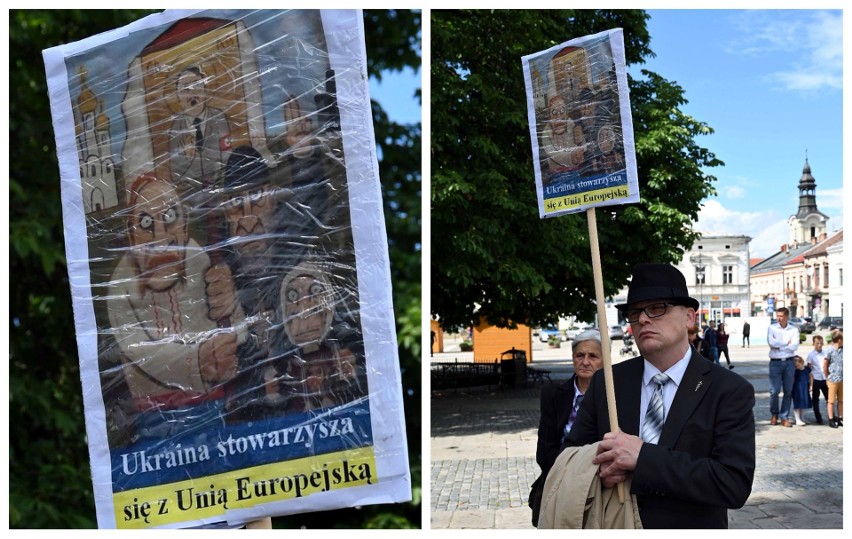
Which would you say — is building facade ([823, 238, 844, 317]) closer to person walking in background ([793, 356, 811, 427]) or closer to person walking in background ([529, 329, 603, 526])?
person walking in background ([793, 356, 811, 427])

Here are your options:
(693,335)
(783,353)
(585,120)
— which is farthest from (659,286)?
(783,353)

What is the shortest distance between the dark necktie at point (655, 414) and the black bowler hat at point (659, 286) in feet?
0.83

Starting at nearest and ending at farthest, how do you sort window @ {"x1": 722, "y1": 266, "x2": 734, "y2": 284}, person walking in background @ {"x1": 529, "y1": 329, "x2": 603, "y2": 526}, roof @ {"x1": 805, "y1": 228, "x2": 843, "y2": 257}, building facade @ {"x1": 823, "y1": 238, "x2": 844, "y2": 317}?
person walking in background @ {"x1": 529, "y1": 329, "x2": 603, "y2": 526}
building facade @ {"x1": 823, "y1": 238, "x2": 844, "y2": 317}
roof @ {"x1": 805, "y1": 228, "x2": 843, "y2": 257}
window @ {"x1": 722, "y1": 266, "x2": 734, "y2": 284}

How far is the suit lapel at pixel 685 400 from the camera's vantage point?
2697 millimetres

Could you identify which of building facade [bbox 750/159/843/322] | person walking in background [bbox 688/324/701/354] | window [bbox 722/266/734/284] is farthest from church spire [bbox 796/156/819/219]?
person walking in background [bbox 688/324/701/354]

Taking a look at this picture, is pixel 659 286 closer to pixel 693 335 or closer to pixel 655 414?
pixel 655 414

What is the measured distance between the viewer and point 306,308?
303 centimetres

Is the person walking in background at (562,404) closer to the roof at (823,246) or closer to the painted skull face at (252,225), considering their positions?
the painted skull face at (252,225)

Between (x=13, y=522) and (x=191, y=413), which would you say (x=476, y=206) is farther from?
(x=191, y=413)

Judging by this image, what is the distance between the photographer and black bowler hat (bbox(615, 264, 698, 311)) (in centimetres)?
281

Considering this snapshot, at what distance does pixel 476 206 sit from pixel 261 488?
940 centimetres

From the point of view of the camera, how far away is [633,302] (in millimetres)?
2850

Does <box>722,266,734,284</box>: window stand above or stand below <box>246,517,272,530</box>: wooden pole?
above

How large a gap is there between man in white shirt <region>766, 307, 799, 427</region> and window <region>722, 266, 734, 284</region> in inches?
3044
